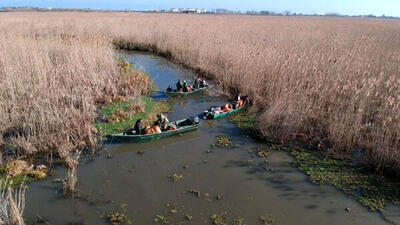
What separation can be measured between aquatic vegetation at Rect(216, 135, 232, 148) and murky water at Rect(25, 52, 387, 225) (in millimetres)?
205

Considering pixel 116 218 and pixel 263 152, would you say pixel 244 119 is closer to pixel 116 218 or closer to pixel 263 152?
pixel 263 152

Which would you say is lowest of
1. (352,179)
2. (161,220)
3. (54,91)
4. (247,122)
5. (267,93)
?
(161,220)

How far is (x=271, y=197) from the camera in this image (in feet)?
19.6

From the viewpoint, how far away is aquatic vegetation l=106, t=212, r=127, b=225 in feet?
17.0

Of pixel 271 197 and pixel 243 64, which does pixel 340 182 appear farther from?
pixel 243 64

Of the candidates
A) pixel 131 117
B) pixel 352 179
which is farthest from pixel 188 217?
pixel 131 117

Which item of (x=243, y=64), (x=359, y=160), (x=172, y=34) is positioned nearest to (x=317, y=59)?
(x=243, y=64)

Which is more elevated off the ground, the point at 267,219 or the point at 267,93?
the point at 267,93

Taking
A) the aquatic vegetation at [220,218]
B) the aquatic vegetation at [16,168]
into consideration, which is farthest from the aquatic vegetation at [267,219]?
the aquatic vegetation at [16,168]

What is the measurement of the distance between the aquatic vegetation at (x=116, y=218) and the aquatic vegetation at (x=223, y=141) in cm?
344

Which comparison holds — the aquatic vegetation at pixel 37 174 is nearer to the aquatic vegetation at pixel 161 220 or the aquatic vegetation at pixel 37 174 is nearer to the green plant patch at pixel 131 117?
the green plant patch at pixel 131 117

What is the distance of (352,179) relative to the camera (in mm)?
6562

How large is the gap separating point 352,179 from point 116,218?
4638mm

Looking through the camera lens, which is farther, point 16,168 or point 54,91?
point 54,91
